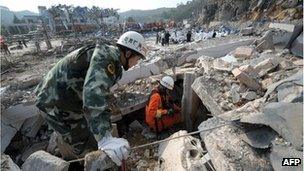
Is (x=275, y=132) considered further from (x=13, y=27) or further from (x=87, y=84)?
(x=13, y=27)

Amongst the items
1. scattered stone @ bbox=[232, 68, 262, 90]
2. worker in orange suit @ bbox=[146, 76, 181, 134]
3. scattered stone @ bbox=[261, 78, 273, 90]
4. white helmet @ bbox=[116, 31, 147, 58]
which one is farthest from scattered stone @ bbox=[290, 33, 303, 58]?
white helmet @ bbox=[116, 31, 147, 58]

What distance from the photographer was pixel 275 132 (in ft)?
7.96

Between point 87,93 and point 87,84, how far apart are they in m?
0.07

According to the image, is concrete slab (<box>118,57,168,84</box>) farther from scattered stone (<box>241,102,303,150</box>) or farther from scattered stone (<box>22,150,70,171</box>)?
scattered stone (<box>241,102,303,150</box>)

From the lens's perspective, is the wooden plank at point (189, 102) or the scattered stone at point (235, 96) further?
the wooden plank at point (189, 102)

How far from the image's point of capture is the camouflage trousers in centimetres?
322

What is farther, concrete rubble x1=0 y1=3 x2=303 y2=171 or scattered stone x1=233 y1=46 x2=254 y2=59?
scattered stone x1=233 y1=46 x2=254 y2=59

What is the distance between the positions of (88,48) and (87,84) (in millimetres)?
667

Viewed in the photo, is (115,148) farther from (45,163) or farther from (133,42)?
(45,163)

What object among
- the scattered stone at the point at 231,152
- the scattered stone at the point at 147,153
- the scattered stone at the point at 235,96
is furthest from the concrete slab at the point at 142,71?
the scattered stone at the point at 231,152

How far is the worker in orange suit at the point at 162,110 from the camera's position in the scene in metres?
5.05

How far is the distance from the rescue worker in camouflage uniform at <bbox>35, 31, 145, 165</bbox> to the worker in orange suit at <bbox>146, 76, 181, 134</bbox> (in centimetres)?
166

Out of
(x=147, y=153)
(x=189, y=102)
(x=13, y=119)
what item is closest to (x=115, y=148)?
(x=147, y=153)

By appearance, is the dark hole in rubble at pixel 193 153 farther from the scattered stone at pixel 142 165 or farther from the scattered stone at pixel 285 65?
the scattered stone at pixel 285 65
